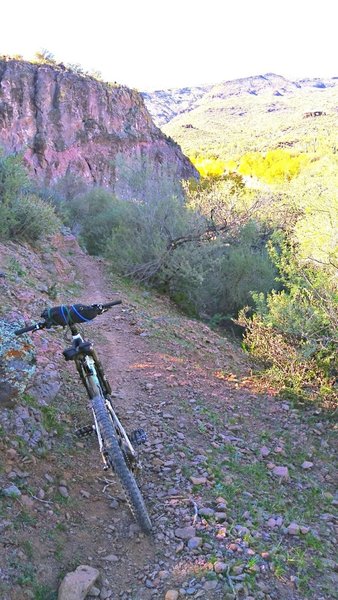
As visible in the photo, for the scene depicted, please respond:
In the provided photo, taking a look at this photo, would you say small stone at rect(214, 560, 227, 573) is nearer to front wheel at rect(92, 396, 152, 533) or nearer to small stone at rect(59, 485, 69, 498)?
front wheel at rect(92, 396, 152, 533)

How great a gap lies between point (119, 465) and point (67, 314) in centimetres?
104

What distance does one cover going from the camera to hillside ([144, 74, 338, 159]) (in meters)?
53.6

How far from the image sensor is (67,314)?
132 inches

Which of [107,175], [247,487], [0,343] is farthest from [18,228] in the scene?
[107,175]

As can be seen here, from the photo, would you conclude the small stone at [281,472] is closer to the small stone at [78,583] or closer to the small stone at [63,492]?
the small stone at [63,492]

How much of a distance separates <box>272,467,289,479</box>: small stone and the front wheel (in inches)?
60.9

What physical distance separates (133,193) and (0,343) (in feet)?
34.9

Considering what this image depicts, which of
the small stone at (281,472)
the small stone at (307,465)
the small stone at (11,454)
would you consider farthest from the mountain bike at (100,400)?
the small stone at (307,465)

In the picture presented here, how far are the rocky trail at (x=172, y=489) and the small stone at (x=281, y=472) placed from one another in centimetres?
1

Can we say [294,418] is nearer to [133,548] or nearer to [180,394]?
[180,394]

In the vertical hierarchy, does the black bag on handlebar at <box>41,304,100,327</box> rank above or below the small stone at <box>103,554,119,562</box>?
above

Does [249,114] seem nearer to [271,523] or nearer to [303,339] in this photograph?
[303,339]

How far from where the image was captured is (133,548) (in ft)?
10.2

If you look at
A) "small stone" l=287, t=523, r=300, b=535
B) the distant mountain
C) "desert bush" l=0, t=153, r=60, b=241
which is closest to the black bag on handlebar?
"small stone" l=287, t=523, r=300, b=535
